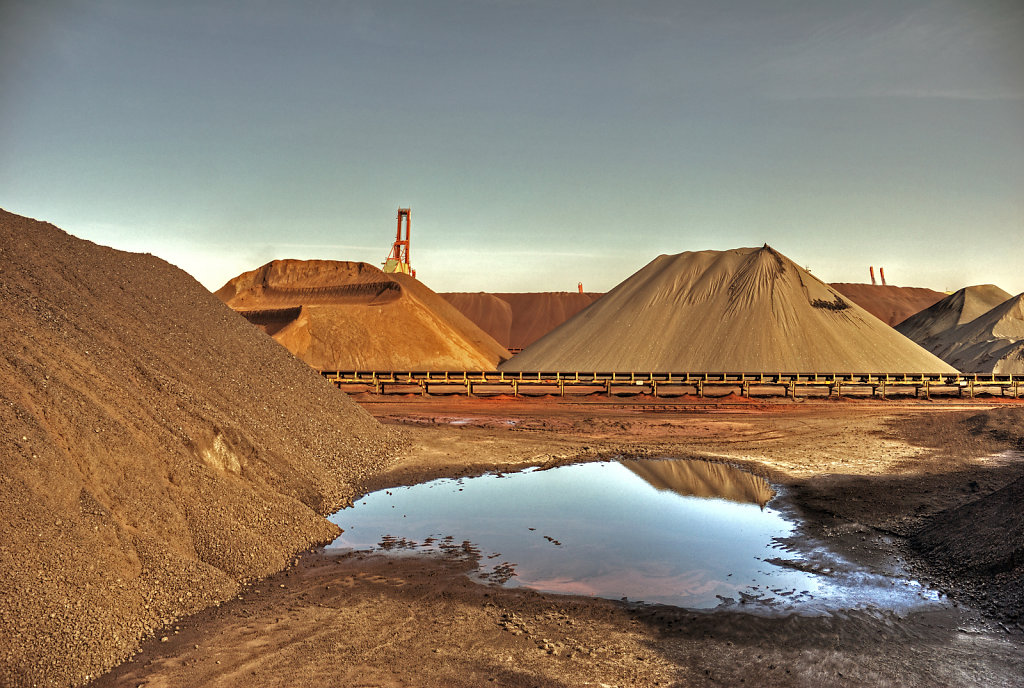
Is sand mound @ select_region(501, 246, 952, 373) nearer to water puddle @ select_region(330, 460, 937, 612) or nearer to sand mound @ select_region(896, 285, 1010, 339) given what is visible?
water puddle @ select_region(330, 460, 937, 612)

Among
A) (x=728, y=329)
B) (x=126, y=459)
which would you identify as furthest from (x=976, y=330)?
(x=126, y=459)

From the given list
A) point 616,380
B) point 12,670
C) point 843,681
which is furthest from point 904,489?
point 616,380

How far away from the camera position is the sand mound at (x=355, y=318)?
63.9m

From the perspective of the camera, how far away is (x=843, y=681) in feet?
22.6

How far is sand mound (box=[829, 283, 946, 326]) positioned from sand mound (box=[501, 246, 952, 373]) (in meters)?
86.1

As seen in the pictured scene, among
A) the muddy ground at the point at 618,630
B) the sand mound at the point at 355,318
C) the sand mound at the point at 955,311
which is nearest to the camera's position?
the muddy ground at the point at 618,630

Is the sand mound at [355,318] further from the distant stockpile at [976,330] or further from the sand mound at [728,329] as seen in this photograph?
the distant stockpile at [976,330]

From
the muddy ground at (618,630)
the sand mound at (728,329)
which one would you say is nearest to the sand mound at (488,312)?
the sand mound at (728,329)

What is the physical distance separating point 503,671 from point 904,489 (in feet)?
40.3

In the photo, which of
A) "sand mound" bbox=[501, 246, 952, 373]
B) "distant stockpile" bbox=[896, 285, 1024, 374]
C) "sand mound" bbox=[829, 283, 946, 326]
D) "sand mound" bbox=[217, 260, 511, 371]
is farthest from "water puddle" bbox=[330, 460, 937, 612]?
"sand mound" bbox=[829, 283, 946, 326]

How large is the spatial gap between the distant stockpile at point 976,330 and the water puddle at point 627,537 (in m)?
63.5

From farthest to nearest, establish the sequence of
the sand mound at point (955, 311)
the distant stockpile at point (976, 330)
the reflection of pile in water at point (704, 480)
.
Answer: the sand mound at point (955, 311), the distant stockpile at point (976, 330), the reflection of pile in water at point (704, 480)

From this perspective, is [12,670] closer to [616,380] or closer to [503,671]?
[503,671]

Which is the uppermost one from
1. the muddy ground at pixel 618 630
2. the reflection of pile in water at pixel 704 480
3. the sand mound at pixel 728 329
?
the sand mound at pixel 728 329
